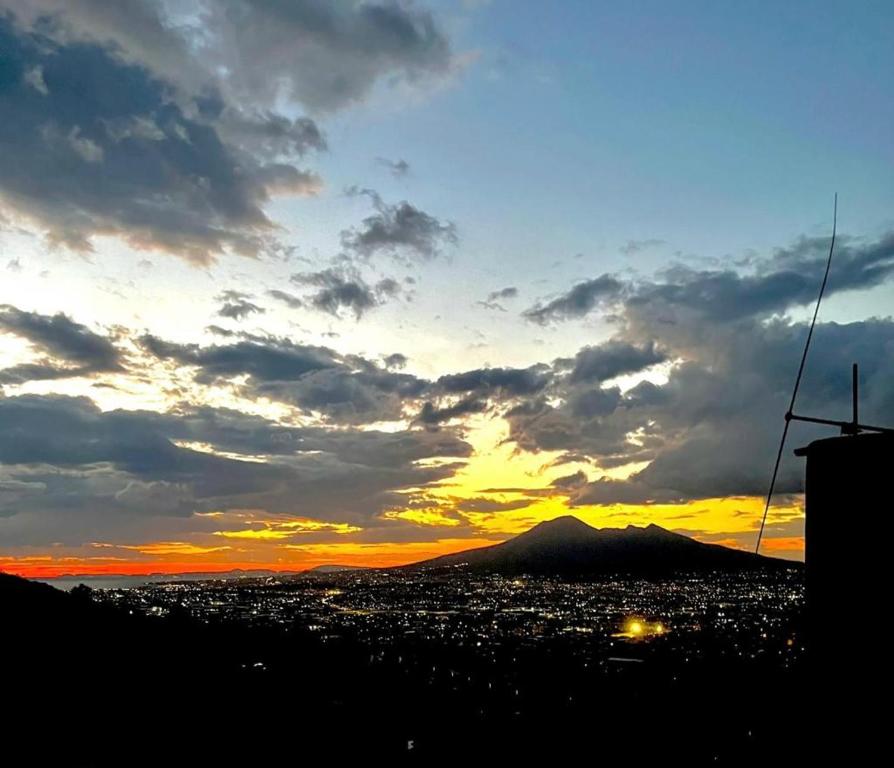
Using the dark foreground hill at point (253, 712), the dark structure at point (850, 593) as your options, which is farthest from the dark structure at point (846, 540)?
the dark foreground hill at point (253, 712)

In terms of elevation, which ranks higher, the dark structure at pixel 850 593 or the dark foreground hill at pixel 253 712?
the dark structure at pixel 850 593

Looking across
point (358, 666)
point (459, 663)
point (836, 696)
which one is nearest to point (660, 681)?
point (459, 663)

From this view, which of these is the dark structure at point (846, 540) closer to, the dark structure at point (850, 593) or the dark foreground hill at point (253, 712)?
the dark structure at point (850, 593)

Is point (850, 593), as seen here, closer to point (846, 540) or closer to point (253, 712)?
point (846, 540)

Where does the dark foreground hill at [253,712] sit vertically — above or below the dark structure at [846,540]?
below

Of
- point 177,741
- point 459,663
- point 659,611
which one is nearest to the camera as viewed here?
point 177,741

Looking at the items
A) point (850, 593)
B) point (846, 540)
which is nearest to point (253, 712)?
point (850, 593)

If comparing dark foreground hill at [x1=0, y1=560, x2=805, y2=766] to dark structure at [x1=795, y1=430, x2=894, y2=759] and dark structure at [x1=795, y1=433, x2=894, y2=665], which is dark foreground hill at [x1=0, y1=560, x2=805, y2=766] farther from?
dark structure at [x1=795, y1=433, x2=894, y2=665]

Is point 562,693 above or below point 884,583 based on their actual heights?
below

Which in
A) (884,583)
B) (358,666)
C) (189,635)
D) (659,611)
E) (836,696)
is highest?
(884,583)

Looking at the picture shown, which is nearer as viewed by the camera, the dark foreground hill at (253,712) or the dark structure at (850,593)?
the dark structure at (850,593)

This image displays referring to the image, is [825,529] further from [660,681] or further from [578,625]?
[578,625]
